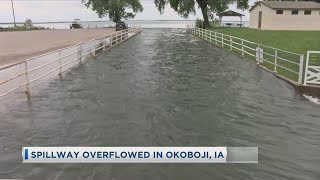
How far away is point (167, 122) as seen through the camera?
9.54 meters

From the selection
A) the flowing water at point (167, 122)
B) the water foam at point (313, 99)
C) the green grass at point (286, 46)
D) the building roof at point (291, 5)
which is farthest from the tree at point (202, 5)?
the water foam at point (313, 99)

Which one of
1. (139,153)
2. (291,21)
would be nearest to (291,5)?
(291,21)

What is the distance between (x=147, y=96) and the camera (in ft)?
41.6

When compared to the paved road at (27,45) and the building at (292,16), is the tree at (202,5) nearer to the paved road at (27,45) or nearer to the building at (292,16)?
the building at (292,16)

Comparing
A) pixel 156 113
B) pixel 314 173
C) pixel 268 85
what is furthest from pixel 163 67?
pixel 314 173

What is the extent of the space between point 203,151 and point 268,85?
10.3 meters

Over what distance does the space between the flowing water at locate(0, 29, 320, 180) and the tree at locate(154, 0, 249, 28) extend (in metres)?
47.6

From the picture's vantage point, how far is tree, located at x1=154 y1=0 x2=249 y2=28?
203ft

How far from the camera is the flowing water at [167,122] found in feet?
21.7

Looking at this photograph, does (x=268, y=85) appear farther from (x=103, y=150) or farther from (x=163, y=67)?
(x=103, y=150)

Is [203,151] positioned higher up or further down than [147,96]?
higher up

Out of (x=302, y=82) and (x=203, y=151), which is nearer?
(x=203, y=151)

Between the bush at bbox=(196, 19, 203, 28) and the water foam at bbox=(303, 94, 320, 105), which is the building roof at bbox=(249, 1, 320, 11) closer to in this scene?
the bush at bbox=(196, 19, 203, 28)

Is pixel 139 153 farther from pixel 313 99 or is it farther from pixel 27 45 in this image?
pixel 27 45
